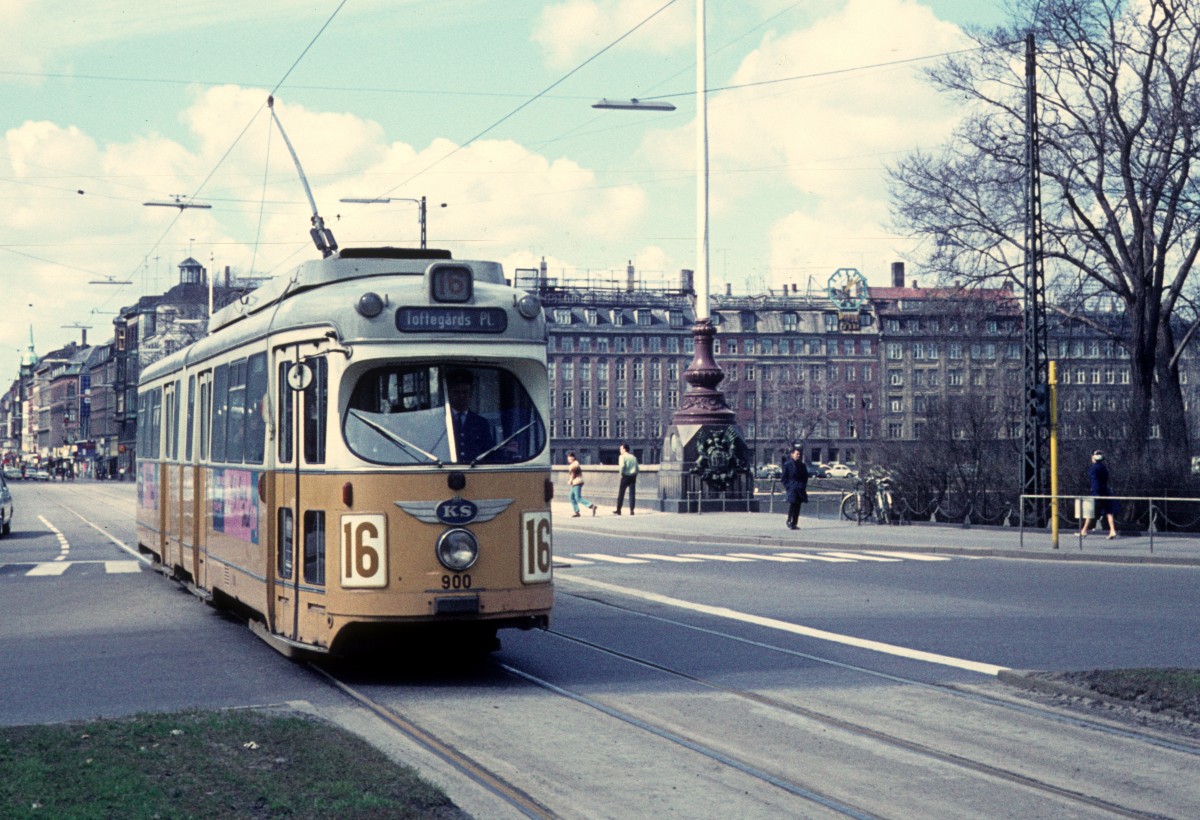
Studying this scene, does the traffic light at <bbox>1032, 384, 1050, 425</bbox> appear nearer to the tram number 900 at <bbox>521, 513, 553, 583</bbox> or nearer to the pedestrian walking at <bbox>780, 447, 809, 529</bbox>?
the pedestrian walking at <bbox>780, 447, 809, 529</bbox>

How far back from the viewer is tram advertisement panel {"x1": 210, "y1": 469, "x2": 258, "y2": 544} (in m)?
12.9

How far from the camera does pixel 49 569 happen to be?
23.3 metres

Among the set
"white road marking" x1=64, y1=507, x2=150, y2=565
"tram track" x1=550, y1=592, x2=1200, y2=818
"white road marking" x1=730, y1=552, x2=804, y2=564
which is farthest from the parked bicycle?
"tram track" x1=550, y1=592, x2=1200, y2=818

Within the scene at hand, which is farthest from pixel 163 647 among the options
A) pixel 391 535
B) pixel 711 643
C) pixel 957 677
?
pixel 957 677

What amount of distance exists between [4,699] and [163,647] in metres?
2.96

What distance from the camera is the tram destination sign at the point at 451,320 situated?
1129 centimetres

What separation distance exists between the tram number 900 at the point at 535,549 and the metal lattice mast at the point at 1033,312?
19.8 meters

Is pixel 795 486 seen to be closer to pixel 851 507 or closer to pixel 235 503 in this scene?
pixel 851 507

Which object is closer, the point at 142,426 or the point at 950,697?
the point at 950,697

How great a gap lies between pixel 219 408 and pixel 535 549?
4.95 metres

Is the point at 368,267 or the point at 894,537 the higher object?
the point at 368,267

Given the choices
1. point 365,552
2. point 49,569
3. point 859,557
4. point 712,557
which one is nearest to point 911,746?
point 365,552

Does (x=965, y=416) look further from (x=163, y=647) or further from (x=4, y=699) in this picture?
(x=4, y=699)

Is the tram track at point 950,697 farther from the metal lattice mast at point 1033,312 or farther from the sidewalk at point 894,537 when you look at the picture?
the metal lattice mast at point 1033,312
